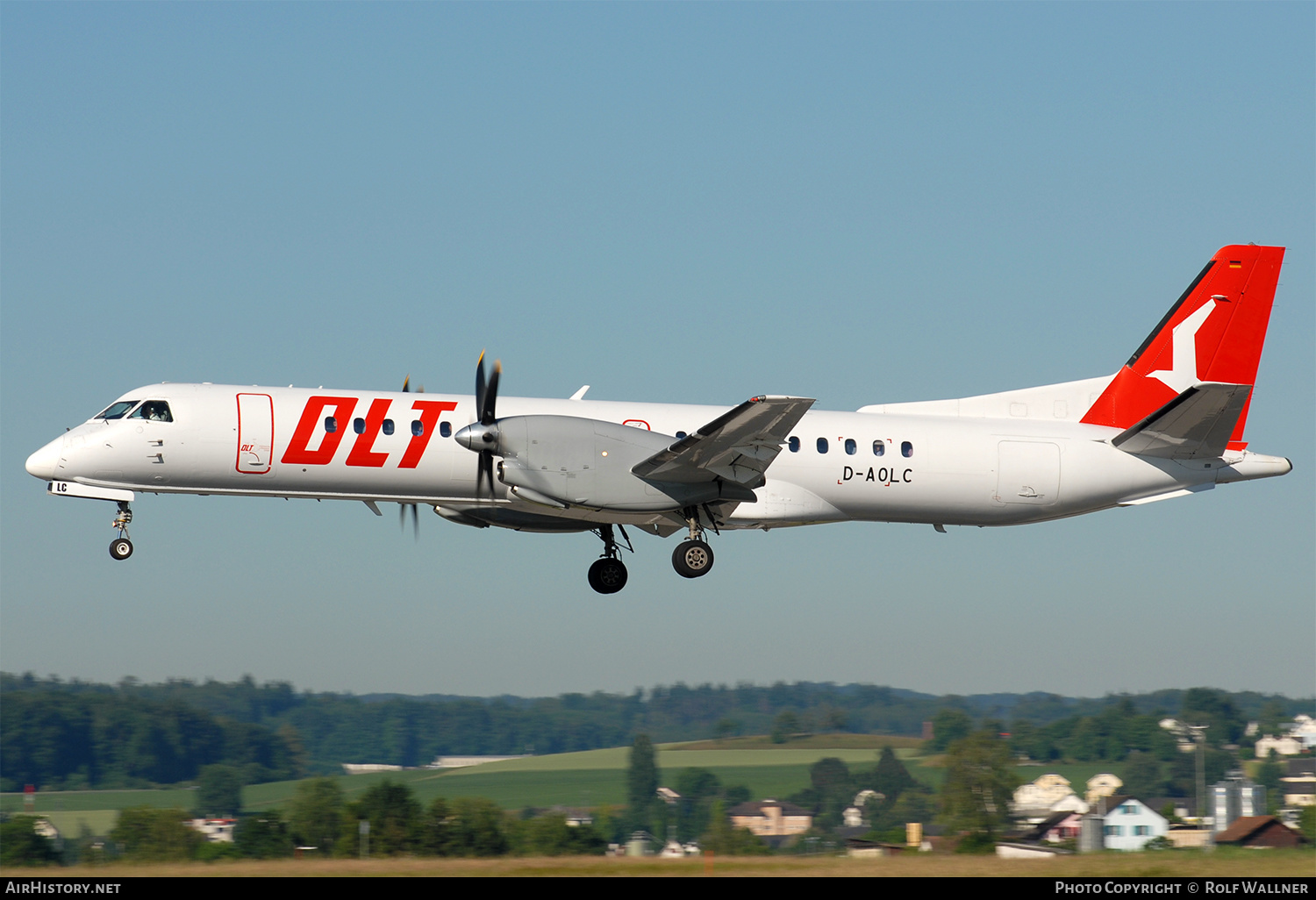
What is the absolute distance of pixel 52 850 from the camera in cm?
2166

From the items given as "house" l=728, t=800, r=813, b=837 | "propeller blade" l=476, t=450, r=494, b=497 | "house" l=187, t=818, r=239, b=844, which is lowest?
"house" l=728, t=800, r=813, b=837

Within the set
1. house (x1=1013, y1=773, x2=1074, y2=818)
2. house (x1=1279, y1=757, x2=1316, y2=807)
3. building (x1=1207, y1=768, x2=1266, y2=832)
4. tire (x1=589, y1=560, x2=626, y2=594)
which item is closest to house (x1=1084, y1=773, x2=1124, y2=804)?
house (x1=1013, y1=773, x2=1074, y2=818)

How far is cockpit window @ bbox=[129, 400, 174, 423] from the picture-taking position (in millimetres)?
20125

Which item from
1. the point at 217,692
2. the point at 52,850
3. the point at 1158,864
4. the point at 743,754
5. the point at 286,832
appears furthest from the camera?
the point at 217,692

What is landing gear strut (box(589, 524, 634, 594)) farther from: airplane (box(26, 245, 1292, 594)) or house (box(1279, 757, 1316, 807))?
house (box(1279, 757, 1316, 807))

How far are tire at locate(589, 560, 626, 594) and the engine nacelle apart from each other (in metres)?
2.98

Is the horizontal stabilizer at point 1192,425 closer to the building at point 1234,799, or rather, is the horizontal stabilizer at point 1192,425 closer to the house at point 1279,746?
the building at point 1234,799

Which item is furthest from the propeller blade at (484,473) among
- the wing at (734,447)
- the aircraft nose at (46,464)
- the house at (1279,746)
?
the house at (1279,746)

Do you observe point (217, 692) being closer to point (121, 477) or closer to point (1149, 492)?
point (121, 477)

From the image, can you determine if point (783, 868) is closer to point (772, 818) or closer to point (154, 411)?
point (154, 411)

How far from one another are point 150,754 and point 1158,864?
22155 mm

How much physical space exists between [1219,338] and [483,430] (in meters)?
13.8

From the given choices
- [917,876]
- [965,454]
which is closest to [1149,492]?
[965,454]

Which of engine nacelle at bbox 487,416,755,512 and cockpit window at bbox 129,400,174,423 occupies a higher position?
cockpit window at bbox 129,400,174,423
